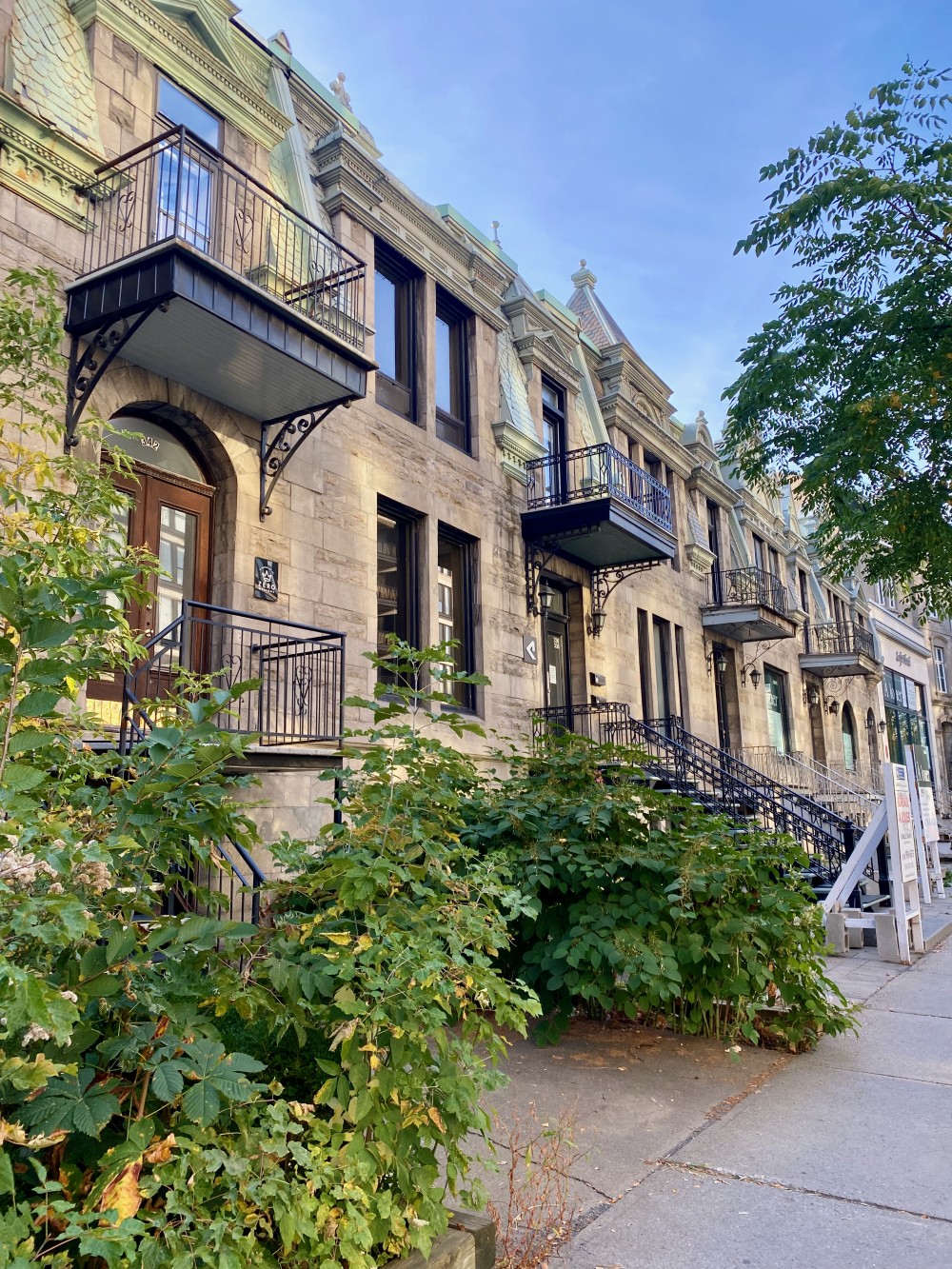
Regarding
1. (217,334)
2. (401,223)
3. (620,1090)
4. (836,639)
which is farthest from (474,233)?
(836,639)

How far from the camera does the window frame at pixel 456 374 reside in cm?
1308

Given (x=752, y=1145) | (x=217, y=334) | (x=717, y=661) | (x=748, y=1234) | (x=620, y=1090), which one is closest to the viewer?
(x=748, y=1234)

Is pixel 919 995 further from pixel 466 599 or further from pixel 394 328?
pixel 394 328

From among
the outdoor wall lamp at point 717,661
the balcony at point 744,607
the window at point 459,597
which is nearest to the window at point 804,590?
the balcony at point 744,607

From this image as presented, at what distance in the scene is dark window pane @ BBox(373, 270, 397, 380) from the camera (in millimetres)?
12133

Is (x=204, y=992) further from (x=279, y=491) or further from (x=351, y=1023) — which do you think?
(x=279, y=491)

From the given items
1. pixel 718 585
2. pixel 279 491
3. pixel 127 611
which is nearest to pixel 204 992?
pixel 127 611

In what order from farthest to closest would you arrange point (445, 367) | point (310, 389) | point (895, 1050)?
1. point (445, 367)
2. point (310, 389)
3. point (895, 1050)

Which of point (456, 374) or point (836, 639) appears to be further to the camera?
point (836, 639)

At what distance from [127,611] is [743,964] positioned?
18.6 feet

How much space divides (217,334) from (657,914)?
→ 6.08 metres

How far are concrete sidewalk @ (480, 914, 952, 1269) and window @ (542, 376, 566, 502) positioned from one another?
1074 cm

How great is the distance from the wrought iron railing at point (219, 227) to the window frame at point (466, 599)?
3.27 m

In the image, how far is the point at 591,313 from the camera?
20484 millimetres
